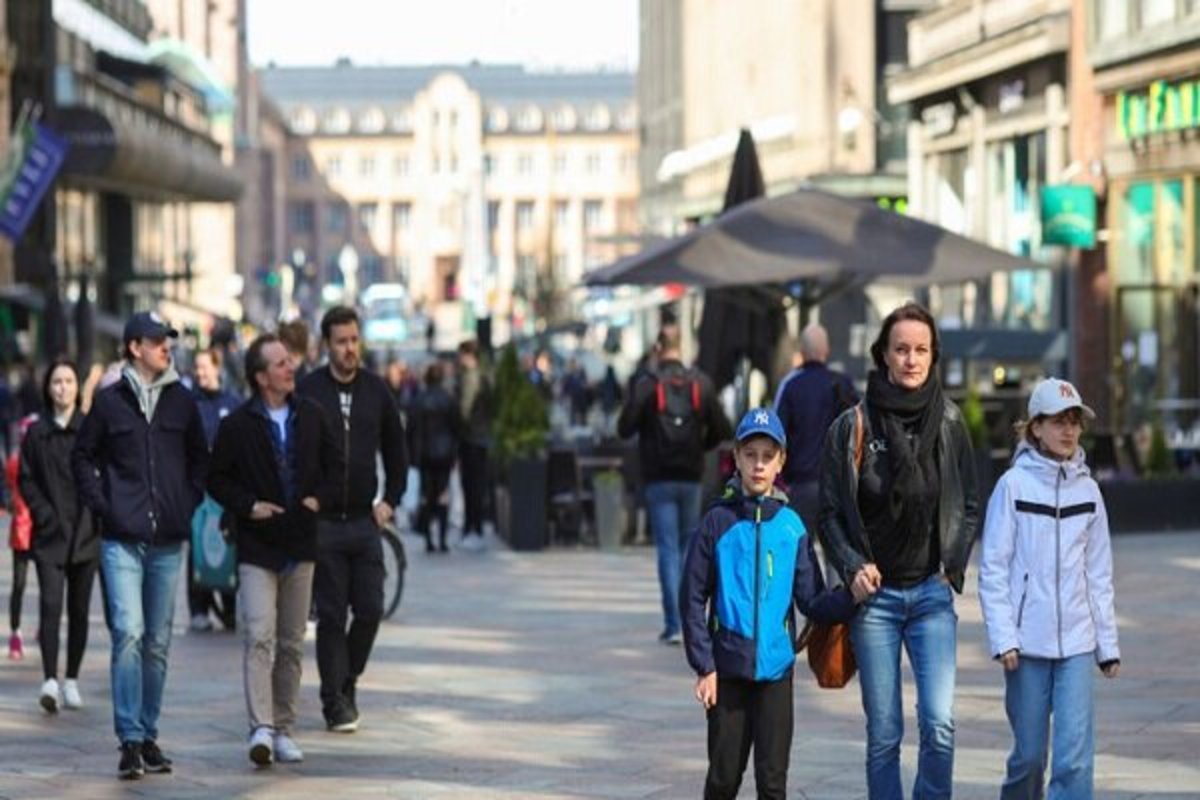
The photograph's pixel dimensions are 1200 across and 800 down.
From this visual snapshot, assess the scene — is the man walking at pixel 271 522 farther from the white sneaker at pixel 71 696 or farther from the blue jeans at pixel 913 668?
the blue jeans at pixel 913 668

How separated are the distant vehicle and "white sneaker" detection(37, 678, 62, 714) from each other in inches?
4006

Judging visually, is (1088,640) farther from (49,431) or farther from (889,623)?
(49,431)

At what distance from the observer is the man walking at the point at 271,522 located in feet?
40.9

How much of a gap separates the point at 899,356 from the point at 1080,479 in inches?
25.3

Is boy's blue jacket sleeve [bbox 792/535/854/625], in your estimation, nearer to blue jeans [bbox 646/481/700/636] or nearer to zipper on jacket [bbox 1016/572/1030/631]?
zipper on jacket [bbox 1016/572/1030/631]

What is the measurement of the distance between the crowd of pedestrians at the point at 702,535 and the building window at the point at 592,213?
17595cm

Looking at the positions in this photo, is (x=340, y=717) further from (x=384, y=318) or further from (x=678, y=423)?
(x=384, y=318)

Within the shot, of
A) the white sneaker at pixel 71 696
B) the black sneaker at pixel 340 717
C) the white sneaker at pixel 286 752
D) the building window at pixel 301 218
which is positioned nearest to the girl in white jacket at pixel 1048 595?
the white sneaker at pixel 286 752

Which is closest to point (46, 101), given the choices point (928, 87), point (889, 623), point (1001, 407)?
point (928, 87)

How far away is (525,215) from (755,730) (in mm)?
189842

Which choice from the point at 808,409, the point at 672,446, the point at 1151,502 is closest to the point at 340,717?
the point at 808,409

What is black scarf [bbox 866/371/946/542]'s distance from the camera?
9.31m

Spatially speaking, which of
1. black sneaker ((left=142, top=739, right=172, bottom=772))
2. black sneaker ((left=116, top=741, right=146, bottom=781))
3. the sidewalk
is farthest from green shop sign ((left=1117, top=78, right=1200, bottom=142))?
black sneaker ((left=116, top=741, right=146, bottom=781))

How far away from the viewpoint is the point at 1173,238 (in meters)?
33.8
